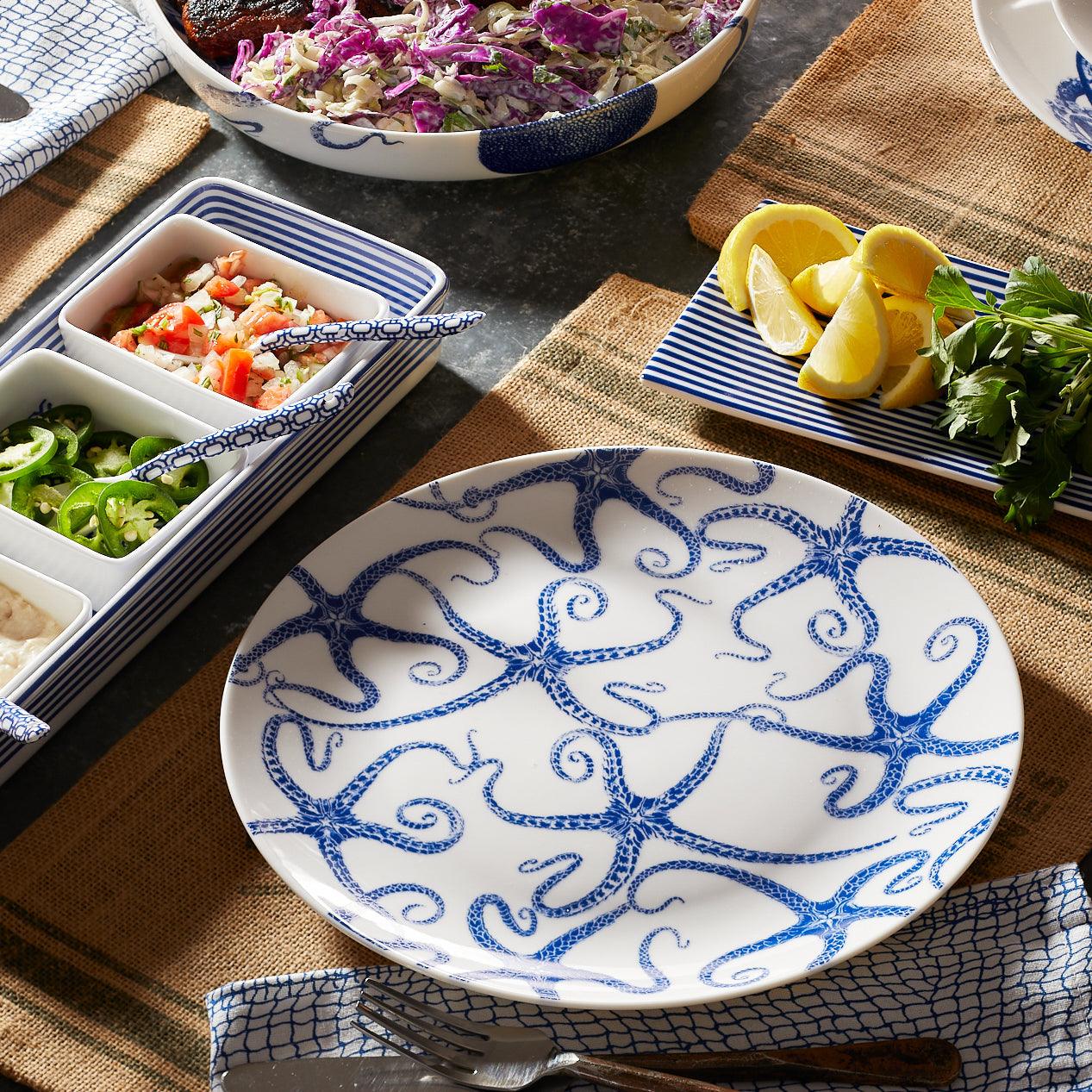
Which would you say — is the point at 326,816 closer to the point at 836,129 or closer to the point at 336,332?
the point at 336,332

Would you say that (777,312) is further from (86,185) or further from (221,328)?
(86,185)

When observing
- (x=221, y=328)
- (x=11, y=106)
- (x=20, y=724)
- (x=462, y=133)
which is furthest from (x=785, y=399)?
(x=11, y=106)

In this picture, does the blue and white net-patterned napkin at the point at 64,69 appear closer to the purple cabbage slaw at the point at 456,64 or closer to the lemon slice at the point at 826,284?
the purple cabbage slaw at the point at 456,64

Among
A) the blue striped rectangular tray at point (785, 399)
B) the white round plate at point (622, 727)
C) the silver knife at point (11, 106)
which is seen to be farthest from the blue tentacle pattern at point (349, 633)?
the silver knife at point (11, 106)

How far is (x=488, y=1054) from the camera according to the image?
0.91 meters

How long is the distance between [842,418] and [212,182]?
80 centimetres

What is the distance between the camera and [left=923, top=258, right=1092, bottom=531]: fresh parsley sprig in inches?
48.5

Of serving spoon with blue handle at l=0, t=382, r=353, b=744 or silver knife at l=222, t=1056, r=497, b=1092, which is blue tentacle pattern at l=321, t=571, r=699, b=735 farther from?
silver knife at l=222, t=1056, r=497, b=1092

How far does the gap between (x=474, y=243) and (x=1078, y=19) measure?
0.82 meters

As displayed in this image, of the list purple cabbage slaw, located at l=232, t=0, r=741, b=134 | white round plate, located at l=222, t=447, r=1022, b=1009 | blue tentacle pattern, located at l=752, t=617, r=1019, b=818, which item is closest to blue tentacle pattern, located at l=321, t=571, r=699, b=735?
white round plate, located at l=222, t=447, r=1022, b=1009

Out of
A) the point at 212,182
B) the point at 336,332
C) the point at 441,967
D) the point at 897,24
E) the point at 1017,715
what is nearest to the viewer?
the point at 441,967

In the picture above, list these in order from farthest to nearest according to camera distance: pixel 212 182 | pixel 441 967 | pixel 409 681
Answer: pixel 212 182
pixel 409 681
pixel 441 967

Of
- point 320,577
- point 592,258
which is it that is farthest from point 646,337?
point 320,577

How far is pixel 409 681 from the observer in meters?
1.15
